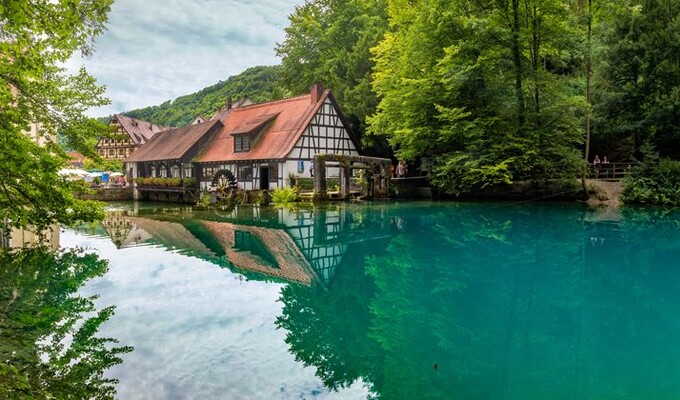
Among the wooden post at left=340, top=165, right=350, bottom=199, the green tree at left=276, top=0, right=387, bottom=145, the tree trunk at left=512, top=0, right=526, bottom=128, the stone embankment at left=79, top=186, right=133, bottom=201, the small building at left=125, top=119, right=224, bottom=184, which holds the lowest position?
the stone embankment at left=79, top=186, right=133, bottom=201

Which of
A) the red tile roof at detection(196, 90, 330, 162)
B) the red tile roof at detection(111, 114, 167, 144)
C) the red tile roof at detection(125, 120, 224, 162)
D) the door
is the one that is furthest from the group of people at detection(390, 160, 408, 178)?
the red tile roof at detection(111, 114, 167, 144)

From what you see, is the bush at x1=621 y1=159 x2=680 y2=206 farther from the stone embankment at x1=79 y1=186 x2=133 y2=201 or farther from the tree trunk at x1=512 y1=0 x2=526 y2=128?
the stone embankment at x1=79 y1=186 x2=133 y2=201

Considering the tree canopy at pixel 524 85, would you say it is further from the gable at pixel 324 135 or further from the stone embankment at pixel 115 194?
the stone embankment at pixel 115 194

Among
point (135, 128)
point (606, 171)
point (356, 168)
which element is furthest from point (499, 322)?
point (135, 128)

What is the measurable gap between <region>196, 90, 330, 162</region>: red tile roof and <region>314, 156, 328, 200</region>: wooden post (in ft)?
14.0

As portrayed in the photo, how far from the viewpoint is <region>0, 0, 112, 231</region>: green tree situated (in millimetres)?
5441

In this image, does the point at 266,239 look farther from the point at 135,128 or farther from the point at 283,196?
the point at 135,128

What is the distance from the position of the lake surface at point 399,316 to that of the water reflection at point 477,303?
0.03m

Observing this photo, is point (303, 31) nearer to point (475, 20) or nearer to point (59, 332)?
point (475, 20)

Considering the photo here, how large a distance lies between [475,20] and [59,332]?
20.8m

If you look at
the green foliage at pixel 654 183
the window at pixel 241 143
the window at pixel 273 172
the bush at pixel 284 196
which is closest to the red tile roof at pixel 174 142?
the window at pixel 241 143

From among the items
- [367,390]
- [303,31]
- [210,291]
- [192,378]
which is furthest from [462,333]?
[303,31]

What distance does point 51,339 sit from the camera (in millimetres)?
5266

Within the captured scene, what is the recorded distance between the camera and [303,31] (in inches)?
1532
